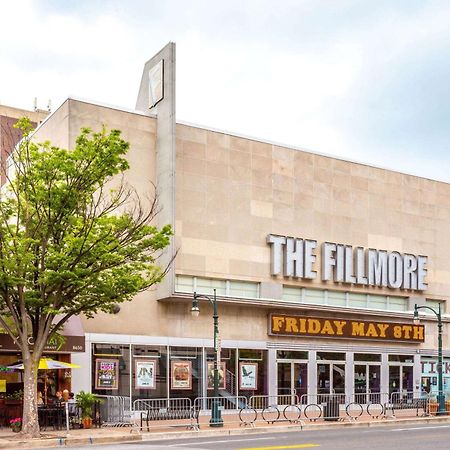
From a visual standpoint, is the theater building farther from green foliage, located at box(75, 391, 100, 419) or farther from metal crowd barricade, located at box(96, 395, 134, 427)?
green foliage, located at box(75, 391, 100, 419)

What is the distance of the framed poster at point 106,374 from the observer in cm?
3434

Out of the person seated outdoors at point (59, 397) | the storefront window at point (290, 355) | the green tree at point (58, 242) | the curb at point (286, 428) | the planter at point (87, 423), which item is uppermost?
the green tree at point (58, 242)

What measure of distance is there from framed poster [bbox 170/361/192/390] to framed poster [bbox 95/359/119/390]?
2.89 m

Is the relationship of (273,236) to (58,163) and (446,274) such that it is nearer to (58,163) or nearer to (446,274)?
(446,274)

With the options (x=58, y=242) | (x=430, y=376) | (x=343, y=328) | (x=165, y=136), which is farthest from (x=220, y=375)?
(x=430, y=376)

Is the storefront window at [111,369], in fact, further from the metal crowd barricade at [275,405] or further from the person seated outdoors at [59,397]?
the metal crowd barricade at [275,405]

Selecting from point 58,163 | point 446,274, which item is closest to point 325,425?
point 58,163

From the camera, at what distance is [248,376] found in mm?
38781

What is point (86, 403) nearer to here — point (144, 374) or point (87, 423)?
point (87, 423)

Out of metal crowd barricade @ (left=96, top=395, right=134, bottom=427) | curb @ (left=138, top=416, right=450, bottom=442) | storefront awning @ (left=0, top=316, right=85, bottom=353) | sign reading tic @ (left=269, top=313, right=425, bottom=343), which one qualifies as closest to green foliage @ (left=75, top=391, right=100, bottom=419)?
metal crowd barricade @ (left=96, top=395, right=134, bottom=427)

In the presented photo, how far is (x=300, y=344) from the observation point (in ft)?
135

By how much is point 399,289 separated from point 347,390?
6834 mm

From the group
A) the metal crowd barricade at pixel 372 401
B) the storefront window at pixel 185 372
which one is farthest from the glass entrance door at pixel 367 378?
the storefront window at pixel 185 372

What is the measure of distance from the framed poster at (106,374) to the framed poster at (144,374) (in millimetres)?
948
